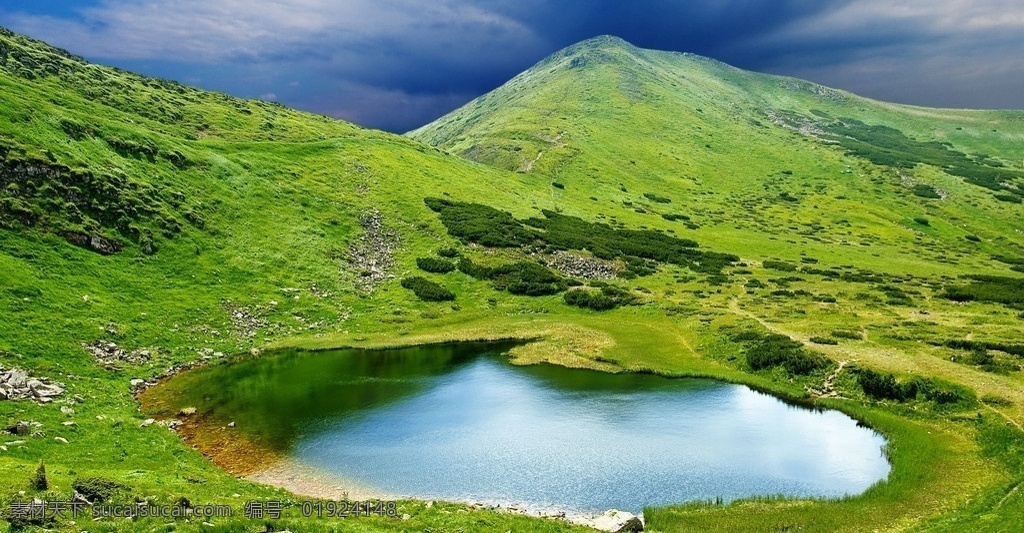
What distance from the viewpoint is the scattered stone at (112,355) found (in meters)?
39.6

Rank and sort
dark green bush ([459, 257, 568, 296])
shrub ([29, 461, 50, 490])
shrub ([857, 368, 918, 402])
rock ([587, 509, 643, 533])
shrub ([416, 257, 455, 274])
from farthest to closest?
shrub ([416, 257, 455, 274]), dark green bush ([459, 257, 568, 296]), shrub ([857, 368, 918, 402]), rock ([587, 509, 643, 533]), shrub ([29, 461, 50, 490])

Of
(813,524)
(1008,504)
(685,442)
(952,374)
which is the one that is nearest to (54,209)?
(685,442)

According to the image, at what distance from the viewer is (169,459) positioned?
27.9m

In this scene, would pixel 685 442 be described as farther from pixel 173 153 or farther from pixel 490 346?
pixel 173 153

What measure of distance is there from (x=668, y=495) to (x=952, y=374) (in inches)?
1133

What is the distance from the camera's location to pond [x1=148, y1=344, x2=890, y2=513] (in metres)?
27.6

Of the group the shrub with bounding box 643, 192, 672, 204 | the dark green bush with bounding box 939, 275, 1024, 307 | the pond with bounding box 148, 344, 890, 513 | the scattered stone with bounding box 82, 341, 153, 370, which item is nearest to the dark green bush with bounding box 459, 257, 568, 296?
the pond with bounding box 148, 344, 890, 513

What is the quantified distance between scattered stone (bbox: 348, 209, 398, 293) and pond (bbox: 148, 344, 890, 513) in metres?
21.9

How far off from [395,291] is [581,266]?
93.1 feet

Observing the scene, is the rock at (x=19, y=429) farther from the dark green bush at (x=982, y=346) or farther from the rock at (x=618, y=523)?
the dark green bush at (x=982, y=346)

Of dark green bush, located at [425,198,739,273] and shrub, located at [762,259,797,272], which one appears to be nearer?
dark green bush, located at [425,198,739,273]

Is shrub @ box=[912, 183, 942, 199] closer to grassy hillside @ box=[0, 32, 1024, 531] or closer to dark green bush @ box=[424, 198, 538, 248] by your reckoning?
grassy hillside @ box=[0, 32, 1024, 531]

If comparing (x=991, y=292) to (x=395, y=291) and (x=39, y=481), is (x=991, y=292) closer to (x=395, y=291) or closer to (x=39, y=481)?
(x=395, y=291)

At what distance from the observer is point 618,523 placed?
23.1m
